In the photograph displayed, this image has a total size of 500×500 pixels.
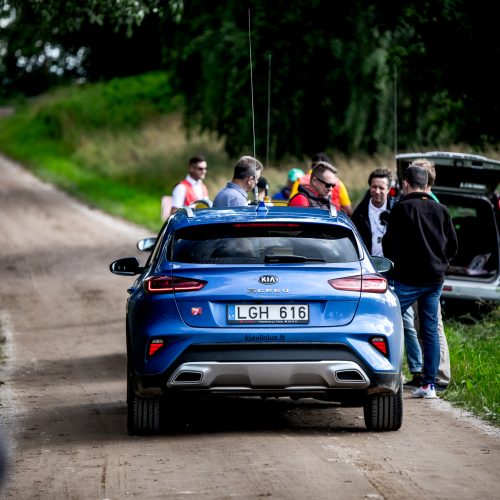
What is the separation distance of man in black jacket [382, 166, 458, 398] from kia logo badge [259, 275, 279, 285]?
2.29 m

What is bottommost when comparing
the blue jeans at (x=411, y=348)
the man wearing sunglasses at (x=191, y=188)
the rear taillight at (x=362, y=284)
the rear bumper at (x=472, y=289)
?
the rear bumper at (x=472, y=289)

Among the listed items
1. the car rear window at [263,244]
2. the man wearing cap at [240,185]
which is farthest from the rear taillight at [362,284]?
the man wearing cap at [240,185]

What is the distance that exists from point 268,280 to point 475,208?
641cm

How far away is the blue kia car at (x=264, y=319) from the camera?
8.37 metres

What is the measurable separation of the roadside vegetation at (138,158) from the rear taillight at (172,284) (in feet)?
8.28

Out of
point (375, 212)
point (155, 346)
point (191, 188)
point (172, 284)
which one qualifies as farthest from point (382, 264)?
point (191, 188)

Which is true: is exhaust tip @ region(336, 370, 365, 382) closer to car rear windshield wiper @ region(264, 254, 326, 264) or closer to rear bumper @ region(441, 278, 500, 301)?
car rear windshield wiper @ region(264, 254, 326, 264)

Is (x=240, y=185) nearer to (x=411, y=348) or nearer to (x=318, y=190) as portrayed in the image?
(x=318, y=190)

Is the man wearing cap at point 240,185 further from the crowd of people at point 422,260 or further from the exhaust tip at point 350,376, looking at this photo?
the exhaust tip at point 350,376

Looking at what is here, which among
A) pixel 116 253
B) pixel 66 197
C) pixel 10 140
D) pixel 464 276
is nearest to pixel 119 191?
pixel 66 197

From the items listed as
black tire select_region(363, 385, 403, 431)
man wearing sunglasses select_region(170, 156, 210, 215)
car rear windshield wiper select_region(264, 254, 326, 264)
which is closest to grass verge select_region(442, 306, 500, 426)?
black tire select_region(363, 385, 403, 431)

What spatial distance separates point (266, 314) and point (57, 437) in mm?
1729

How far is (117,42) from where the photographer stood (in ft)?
177

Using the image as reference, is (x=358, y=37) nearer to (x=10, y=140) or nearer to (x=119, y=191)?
(x=119, y=191)
